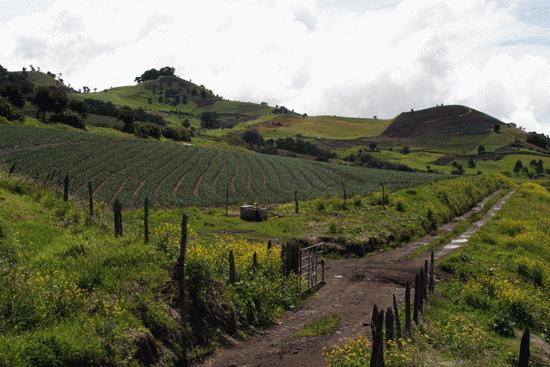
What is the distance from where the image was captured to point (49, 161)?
57.0m

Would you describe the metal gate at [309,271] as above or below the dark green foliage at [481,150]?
below

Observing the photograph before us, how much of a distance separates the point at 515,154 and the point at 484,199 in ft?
264

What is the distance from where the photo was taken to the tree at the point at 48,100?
104m

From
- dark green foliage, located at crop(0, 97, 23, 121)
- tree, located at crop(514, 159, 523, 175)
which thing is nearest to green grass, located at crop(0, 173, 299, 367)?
dark green foliage, located at crop(0, 97, 23, 121)

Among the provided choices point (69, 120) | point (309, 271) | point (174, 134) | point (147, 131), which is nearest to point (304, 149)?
point (174, 134)

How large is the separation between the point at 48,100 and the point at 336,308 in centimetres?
10000

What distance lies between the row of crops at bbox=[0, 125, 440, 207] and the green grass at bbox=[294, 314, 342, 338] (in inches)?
1154

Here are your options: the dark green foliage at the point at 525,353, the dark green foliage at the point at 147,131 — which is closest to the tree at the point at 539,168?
the dark green foliage at the point at 147,131

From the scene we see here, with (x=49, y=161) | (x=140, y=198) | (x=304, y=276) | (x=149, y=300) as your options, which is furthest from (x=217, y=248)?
(x=49, y=161)

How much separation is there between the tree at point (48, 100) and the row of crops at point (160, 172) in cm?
2886

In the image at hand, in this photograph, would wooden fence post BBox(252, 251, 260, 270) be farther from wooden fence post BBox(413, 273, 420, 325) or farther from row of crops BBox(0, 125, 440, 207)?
row of crops BBox(0, 125, 440, 207)

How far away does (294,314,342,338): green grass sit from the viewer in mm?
16853

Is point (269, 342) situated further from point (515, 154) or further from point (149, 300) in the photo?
point (515, 154)

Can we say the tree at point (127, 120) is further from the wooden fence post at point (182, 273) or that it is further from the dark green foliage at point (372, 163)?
the wooden fence post at point (182, 273)
